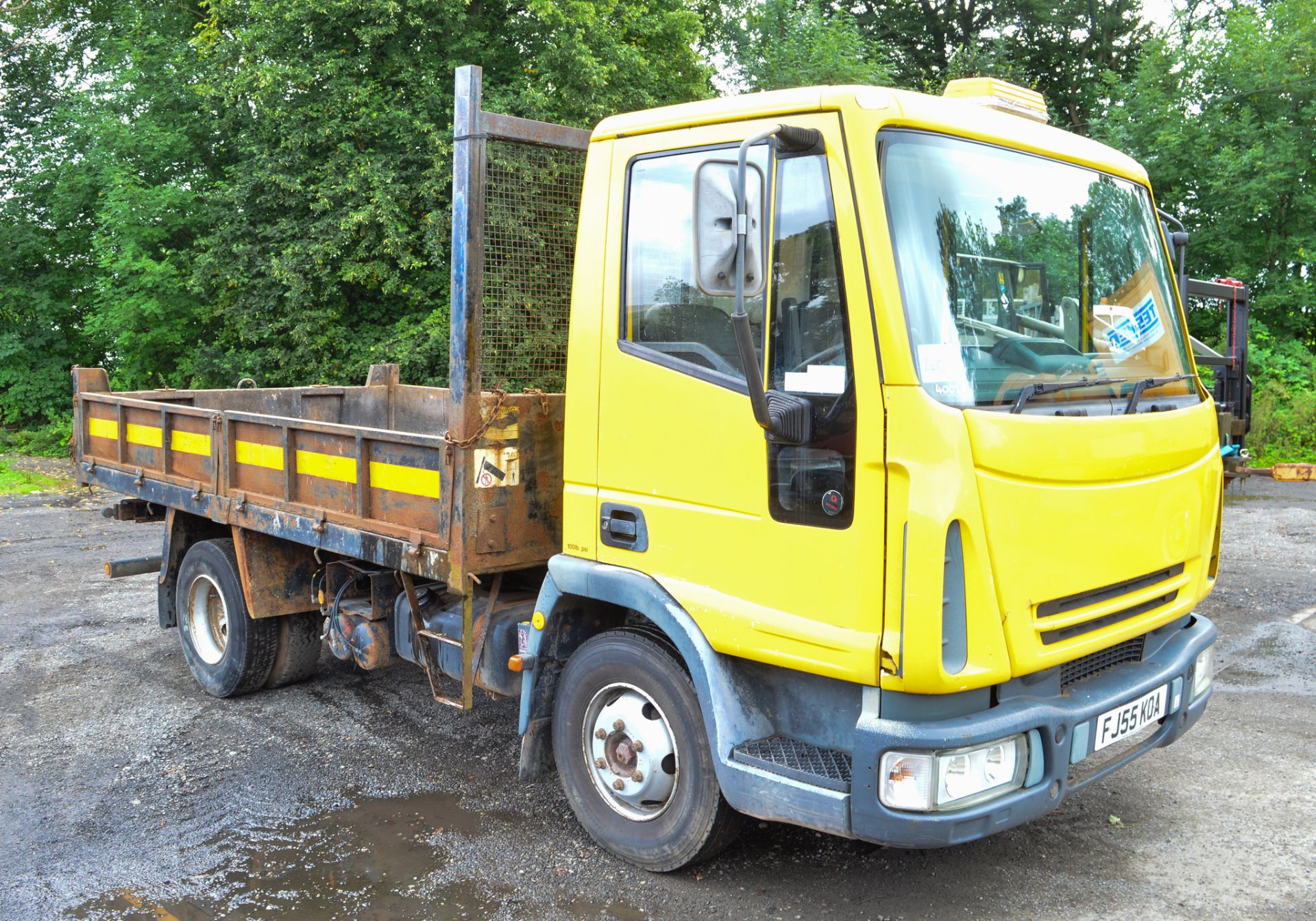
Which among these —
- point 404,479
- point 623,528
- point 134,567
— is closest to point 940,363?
point 623,528

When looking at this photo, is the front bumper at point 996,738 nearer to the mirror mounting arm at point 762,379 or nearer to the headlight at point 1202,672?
the headlight at point 1202,672

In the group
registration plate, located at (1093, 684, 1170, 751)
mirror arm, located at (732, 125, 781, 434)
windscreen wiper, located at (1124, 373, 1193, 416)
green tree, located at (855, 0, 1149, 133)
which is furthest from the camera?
Result: green tree, located at (855, 0, 1149, 133)

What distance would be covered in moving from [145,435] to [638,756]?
418 cm

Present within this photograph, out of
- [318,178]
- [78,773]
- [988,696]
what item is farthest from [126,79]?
[988,696]

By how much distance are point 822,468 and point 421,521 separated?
1.91m

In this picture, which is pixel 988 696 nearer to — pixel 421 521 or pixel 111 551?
pixel 421 521

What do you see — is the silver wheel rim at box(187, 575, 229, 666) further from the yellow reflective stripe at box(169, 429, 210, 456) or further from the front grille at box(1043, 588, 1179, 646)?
the front grille at box(1043, 588, 1179, 646)

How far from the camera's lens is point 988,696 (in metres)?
3.24

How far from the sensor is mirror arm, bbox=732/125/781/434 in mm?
3053

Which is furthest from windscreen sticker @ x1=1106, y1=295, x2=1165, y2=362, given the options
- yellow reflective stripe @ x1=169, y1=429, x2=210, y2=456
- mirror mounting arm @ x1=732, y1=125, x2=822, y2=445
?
yellow reflective stripe @ x1=169, y1=429, x2=210, y2=456

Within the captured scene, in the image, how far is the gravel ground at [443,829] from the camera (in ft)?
12.5

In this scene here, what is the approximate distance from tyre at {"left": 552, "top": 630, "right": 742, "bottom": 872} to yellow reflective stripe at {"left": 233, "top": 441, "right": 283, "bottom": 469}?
6.86ft

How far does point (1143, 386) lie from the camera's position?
3717 millimetres

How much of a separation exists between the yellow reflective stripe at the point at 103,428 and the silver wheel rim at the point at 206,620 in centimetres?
124
